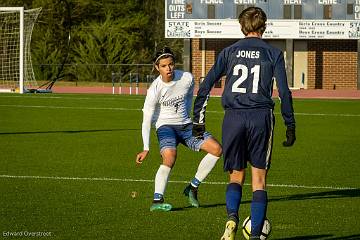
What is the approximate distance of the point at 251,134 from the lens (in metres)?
8.81

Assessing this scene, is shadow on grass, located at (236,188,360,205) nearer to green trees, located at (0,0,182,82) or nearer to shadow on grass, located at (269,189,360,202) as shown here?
shadow on grass, located at (269,189,360,202)

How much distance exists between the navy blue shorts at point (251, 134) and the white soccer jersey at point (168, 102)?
2621 mm

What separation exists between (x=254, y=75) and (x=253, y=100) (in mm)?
199

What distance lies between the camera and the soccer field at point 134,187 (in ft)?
33.0

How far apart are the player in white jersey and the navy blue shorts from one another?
2546 millimetres

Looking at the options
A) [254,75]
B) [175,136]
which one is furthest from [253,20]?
[175,136]

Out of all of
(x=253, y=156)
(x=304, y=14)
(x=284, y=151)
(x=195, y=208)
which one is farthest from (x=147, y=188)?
(x=304, y=14)

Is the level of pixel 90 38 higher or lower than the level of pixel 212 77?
higher

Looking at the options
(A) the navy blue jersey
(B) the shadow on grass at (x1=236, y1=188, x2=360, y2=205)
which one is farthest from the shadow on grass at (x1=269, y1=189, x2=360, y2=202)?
(A) the navy blue jersey

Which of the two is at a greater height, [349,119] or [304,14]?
[304,14]

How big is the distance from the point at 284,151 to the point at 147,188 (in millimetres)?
6687

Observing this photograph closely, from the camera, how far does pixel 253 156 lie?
8.87 m

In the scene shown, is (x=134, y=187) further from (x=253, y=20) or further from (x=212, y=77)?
(x=253, y=20)

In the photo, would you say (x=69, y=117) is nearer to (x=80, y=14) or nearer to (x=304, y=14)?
(x=304, y=14)
